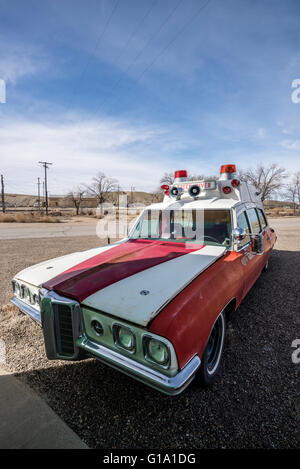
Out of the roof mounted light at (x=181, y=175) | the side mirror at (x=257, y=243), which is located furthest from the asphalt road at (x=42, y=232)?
the side mirror at (x=257, y=243)

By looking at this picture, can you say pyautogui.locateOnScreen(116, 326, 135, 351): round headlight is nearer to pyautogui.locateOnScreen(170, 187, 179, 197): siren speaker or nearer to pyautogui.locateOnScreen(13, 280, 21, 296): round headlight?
pyautogui.locateOnScreen(13, 280, 21, 296): round headlight

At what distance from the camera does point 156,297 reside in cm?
191

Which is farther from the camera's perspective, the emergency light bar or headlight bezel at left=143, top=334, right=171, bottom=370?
the emergency light bar

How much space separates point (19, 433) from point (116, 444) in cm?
79

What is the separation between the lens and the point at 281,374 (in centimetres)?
237

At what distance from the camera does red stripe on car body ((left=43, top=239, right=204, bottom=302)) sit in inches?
84.7

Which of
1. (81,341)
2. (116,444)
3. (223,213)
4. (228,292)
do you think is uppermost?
(223,213)

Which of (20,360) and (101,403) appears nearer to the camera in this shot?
(101,403)

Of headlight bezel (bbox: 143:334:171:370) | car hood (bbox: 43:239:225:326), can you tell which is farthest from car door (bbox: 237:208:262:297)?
headlight bezel (bbox: 143:334:171:370)

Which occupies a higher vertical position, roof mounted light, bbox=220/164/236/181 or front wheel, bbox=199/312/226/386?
roof mounted light, bbox=220/164/236/181

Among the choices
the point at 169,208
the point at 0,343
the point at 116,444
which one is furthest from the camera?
the point at 169,208

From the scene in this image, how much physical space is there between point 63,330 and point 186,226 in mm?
2322

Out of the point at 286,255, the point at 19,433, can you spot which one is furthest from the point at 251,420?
the point at 286,255
